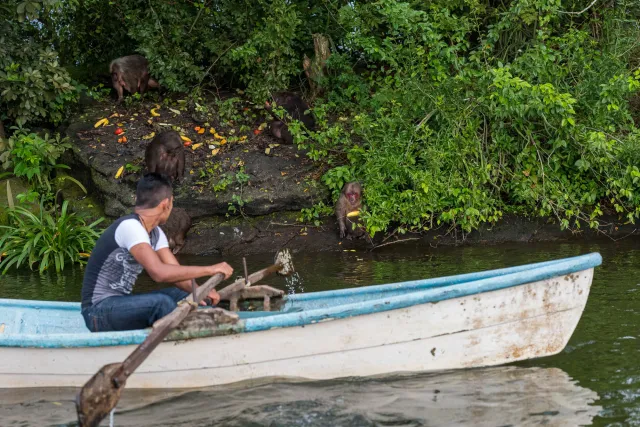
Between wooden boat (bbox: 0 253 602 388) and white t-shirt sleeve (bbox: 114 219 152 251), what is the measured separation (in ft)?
1.90

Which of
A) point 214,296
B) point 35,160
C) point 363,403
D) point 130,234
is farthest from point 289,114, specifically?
point 363,403

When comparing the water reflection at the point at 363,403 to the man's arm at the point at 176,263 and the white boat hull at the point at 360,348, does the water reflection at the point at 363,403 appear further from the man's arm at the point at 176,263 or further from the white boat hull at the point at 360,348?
the man's arm at the point at 176,263

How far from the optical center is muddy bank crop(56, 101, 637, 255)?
35.8 ft

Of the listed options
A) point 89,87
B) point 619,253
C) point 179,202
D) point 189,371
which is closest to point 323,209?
point 179,202

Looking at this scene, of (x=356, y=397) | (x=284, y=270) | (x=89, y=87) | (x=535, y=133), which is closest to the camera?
(x=356, y=397)

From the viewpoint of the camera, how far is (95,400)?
4523 mm

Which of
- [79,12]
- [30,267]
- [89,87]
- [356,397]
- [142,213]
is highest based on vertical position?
[79,12]

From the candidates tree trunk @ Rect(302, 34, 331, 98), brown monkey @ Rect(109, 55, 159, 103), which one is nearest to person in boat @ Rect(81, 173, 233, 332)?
tree trunk @ Rect(302, 34, 331, 98)

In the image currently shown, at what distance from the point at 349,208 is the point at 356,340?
5424 mm

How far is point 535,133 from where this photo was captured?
11000 millimetres

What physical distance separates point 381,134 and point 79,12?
20.2 feet

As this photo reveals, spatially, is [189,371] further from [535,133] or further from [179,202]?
→ [535,133]

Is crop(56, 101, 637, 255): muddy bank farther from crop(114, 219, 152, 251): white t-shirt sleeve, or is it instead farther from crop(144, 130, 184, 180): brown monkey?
crop(114, 219, 152, 251): white t-shirt sleeve

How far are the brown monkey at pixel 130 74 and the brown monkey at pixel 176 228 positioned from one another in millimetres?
3025
